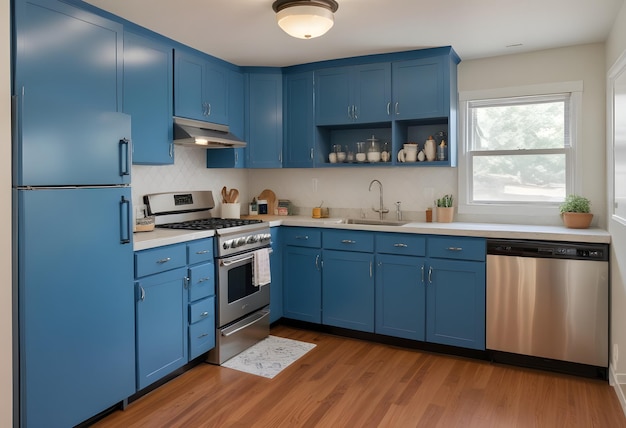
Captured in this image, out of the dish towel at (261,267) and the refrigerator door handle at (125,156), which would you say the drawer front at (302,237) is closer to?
the dish towel at (261,267)

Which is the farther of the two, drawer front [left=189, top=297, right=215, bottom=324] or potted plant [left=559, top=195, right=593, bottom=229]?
potted plant [left=559, top=195, right=593, bottom=229]

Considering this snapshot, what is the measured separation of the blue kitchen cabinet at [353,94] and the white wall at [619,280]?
5.38ft

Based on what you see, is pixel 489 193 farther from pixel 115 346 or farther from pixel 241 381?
pixel 115 346

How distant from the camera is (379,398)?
114 inches

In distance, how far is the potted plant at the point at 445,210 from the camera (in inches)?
155

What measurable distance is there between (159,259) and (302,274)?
59.3 inches

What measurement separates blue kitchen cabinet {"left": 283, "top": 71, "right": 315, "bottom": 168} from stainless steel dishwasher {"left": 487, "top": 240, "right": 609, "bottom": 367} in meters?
1.85

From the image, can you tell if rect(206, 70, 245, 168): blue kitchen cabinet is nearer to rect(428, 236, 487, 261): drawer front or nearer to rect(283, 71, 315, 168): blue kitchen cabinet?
rect(283, 71, 315, 168): blue kitchen cabinet

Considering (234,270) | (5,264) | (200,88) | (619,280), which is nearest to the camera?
(5,264)

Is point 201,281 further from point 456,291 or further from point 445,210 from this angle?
point 445,210

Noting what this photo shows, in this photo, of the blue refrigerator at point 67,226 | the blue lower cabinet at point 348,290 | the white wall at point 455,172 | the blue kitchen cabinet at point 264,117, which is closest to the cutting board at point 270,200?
the white wall at point 455,172

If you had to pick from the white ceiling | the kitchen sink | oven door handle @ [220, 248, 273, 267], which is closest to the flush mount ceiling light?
the white ceiling

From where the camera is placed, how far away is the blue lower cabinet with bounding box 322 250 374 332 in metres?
3.84

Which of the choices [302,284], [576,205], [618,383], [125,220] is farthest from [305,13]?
[618,383]
